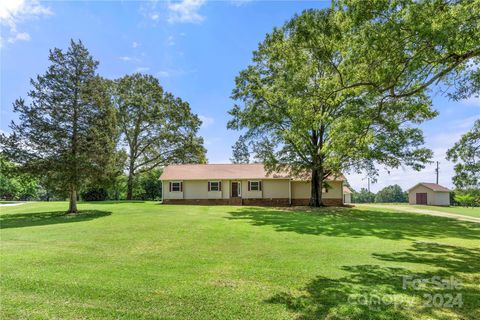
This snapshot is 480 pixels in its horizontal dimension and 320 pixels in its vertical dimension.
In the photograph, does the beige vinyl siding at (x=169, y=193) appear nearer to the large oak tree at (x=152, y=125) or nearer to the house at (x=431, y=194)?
the large oak tree at (x=152, y=125)

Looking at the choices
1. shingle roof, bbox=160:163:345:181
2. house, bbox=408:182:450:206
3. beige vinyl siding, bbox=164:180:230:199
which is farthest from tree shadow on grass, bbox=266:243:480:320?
house, bbox=408:182:450:206

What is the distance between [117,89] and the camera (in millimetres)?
38656

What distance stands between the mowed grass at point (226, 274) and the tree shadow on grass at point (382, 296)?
2cm

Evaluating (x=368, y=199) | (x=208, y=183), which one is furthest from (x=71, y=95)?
(x=368, y=199)

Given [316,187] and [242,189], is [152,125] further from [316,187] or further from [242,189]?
[316,187]

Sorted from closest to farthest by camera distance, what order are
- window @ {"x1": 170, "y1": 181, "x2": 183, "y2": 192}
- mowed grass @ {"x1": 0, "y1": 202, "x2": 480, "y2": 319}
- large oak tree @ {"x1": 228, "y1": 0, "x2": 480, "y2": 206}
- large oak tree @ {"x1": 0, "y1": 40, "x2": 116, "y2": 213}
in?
1. mowed grass @ {"x1": 0, "y1": 202, "x2": 480, "y2": 319}
2. large oak tree @ {"x1": 228, "y1": 0, "x2": 480, "y2": 206}
3. large oak tree @ {"x1": 0, "y1": 40, "x2": 116, "y2": 213}
4. window @ {"x1": 170, "y1": 181, "x2": 183, "y2": 192}

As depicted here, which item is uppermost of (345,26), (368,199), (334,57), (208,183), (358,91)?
(334,57)

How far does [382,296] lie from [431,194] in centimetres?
4395

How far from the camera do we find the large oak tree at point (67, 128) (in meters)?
18.5

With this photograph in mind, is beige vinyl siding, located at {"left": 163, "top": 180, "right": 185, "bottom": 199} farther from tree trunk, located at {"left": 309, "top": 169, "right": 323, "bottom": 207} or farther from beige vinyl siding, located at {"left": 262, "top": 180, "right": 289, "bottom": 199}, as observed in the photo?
tree trunk, located at {"left": 309, "top": 169, "right": 323, "bottom": 207}

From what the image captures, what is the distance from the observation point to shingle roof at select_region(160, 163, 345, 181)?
1209 inches

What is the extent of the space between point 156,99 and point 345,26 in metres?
34.1

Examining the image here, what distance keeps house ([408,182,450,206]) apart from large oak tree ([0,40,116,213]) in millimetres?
Result: 41989

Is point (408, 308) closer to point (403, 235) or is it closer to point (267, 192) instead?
point (403, 235)
